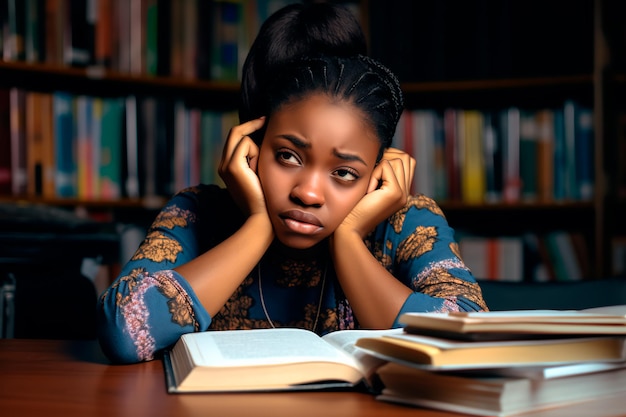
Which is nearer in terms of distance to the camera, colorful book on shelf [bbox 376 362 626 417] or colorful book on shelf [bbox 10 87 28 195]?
colorful book on shelf [bbox 376 362 626 417]

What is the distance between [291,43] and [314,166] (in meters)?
0.33

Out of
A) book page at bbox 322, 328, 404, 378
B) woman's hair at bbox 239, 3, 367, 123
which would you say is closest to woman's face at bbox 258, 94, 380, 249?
woman's hair at bbox 239, 3, 367, 123

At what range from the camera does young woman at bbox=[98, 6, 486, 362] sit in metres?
1.11

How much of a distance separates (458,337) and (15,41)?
1963 millimetres

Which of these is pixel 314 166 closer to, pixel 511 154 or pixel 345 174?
pixel 345 174

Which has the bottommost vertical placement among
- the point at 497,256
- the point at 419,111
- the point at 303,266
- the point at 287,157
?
the point at 497,256

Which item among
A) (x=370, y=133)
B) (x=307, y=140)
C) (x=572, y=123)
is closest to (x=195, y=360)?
(x=307, y=140)

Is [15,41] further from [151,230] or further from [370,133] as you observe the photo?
[370,133]

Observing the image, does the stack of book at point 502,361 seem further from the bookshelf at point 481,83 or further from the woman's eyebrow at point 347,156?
the bookshelf at point 481,83

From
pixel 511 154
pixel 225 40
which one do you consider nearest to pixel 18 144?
pixel 225 40

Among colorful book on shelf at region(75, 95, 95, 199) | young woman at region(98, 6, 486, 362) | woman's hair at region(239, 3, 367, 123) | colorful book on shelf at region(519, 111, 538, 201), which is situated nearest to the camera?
young woman at region(98, 6, 486, 362)

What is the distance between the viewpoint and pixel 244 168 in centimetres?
130

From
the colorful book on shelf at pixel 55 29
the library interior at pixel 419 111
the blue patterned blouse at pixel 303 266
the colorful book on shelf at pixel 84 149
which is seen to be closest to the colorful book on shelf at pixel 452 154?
the library interior at pixel 419 111

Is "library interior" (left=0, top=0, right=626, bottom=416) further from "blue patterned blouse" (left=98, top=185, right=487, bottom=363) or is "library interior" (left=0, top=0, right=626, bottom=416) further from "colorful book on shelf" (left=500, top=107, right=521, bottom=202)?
"blue patterned blouse" (left=98, top=185, right=487, bottom=363)
